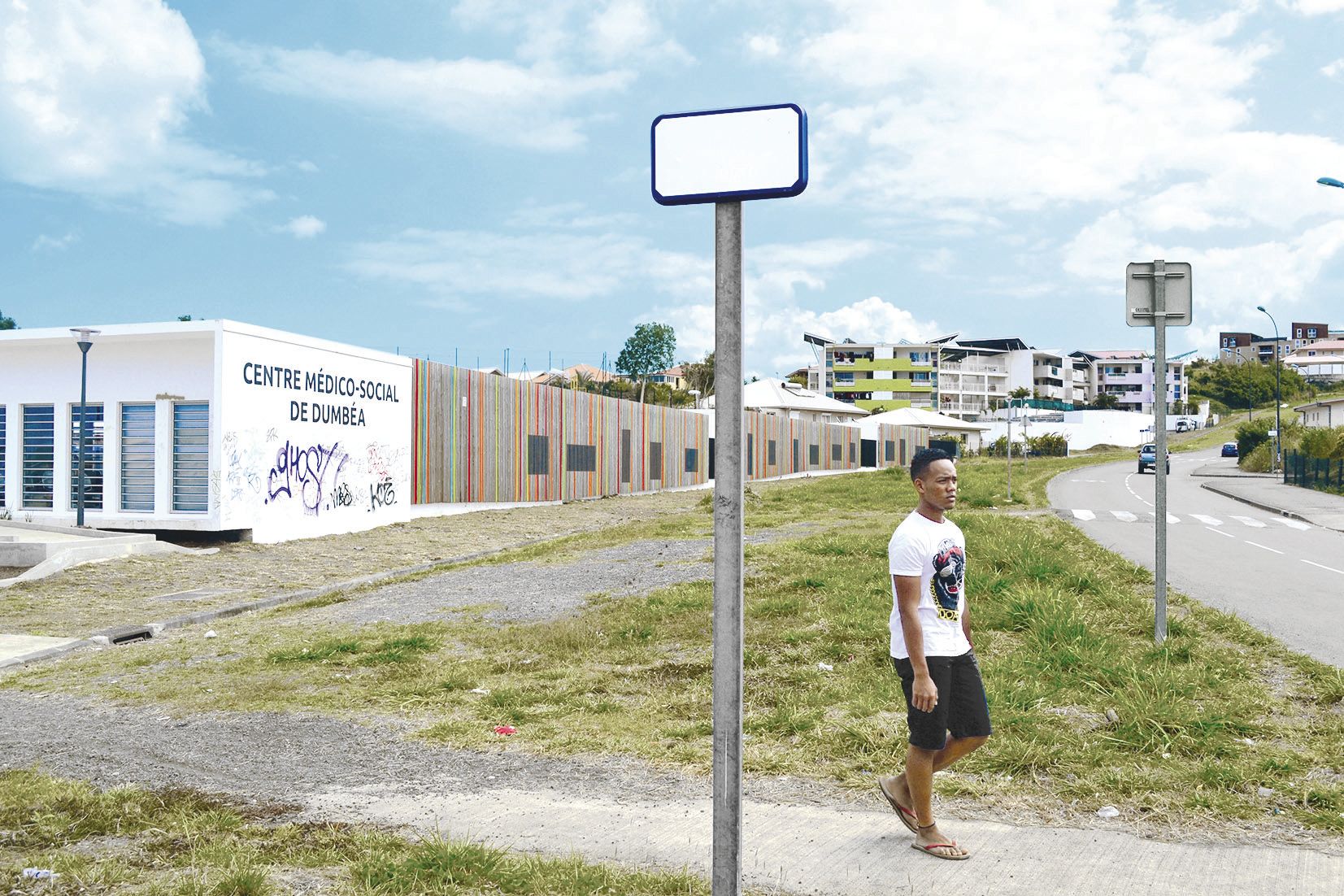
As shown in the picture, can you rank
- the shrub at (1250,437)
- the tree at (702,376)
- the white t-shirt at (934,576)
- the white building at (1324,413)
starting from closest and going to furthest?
the white t-shirt at (934,576) < the shrub at (1250,437) < the white building at (1324,413) < the tree at (702,376)

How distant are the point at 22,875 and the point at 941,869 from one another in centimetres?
361

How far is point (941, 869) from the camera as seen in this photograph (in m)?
4.40

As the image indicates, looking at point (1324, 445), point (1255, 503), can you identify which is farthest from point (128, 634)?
point (1324, 445)

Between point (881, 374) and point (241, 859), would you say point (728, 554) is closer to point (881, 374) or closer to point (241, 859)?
point (241, 859)

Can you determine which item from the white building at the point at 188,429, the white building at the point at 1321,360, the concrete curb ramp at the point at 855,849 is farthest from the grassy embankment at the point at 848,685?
the white building at the point at 1321,360

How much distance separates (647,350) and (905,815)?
107m

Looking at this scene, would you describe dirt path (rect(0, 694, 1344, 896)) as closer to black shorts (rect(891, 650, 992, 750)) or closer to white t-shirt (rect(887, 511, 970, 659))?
black shorts (rect(891, 650, 992, 750))

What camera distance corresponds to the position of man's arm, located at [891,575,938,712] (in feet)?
15.0

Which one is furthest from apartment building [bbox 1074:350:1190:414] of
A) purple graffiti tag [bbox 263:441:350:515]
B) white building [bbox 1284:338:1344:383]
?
purple graffiti tag [bbox 263:441:350:515]

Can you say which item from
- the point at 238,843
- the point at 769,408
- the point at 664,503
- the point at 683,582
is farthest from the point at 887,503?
the point at 769,408

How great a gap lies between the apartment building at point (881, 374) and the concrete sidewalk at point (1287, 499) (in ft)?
250

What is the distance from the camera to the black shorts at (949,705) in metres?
4.63

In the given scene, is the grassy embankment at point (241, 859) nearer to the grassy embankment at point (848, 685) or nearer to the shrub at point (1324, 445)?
the grassy embankment at point (848, 685)

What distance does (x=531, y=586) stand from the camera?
13.3 metres
